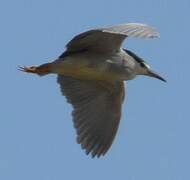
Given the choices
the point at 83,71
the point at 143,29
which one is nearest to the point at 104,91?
the point at 83,71

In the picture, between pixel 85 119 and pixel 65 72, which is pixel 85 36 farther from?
pixel 85 119

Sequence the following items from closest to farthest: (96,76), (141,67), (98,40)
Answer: (98,40)
(96,76)
(141,67)

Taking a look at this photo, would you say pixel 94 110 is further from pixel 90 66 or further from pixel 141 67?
pixel 90 66

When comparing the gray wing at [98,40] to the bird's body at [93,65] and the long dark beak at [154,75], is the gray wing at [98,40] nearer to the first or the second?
the bird's body at [93,65]

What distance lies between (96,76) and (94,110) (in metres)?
0.99

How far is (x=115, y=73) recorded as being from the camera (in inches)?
434

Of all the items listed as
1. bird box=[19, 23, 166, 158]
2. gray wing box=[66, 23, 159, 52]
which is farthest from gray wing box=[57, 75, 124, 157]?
gray wing box=[66, 23, 159, 52]

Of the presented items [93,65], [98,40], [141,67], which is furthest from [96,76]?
[141,67]

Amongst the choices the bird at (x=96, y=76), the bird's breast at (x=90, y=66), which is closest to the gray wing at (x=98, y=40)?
the bird at (x=96, y=76)

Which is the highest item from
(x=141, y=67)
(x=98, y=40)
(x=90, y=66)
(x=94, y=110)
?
(x=98, y=40)

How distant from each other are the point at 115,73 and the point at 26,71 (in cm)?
113

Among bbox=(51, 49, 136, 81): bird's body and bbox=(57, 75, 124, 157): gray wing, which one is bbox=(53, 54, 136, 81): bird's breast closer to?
bbox=(51, 49, 136, 81): bird's body

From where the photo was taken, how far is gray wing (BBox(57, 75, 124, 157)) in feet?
38.3

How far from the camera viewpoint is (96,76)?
1102 centimetres
